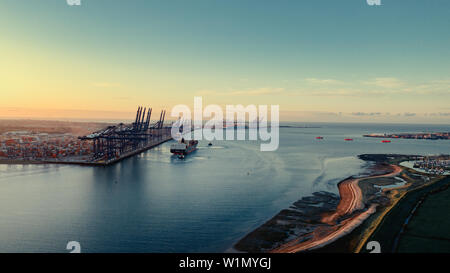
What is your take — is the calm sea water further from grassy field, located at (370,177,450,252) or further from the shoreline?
grassy field, located at (370,177,450,252)

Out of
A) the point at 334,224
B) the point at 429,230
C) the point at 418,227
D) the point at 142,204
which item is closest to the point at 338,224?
the point at 334,224

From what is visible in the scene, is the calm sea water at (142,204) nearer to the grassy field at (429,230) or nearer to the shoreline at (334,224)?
the shoreline at (334,224)

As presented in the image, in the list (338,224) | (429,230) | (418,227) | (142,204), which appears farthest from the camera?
(142,204)

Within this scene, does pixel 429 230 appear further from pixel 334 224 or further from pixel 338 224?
pixel 334 224
